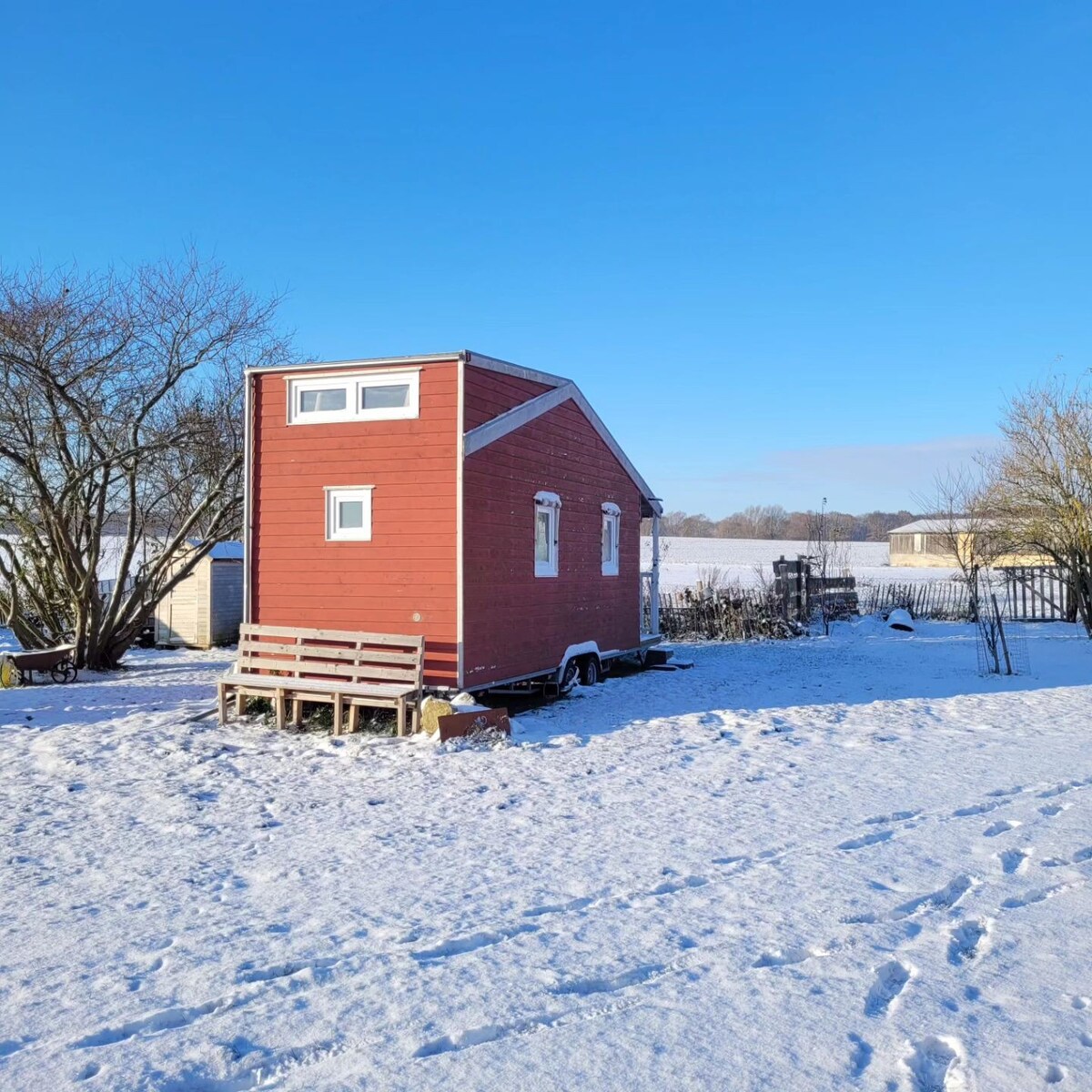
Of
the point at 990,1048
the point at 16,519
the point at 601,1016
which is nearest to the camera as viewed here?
the point at 990,1048

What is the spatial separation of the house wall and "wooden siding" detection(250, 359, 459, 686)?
9.68 metres

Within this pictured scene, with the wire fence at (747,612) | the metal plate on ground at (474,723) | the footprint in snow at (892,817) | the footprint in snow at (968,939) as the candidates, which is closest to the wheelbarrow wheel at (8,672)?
the metal plate on ground at (474,723)

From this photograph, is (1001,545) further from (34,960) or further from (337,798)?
(34,960)

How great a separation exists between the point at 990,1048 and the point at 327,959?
2731 mm

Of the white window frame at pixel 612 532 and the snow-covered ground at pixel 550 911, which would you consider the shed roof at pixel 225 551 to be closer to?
the white window frame at pixel 612 532

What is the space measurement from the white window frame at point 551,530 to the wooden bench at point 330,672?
7.83ft

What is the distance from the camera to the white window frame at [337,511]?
421 inches

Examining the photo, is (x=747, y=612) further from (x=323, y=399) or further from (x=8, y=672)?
(x=8, y=672)

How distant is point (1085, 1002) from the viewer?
3750mm

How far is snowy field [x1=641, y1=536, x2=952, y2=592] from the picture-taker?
4752 centimetres

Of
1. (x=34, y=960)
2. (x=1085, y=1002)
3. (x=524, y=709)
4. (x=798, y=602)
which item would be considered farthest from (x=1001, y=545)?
(x=34, y=960)

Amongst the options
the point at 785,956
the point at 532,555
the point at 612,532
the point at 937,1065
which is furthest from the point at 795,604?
the point at 937,1065

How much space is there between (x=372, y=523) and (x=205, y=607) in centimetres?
1110

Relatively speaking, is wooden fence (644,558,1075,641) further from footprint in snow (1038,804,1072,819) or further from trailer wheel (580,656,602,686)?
footprint in snow (1038,804,1072,819)
